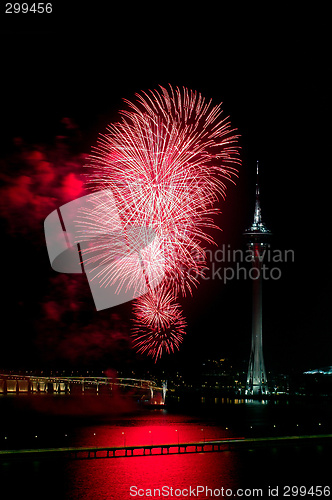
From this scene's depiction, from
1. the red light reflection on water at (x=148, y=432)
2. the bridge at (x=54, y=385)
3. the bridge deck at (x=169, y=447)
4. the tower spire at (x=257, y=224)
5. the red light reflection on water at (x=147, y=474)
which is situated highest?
the tower spire at (x=257, y=224)

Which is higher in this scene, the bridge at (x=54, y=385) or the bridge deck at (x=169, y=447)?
the bridge deck at (x=169, y=447)

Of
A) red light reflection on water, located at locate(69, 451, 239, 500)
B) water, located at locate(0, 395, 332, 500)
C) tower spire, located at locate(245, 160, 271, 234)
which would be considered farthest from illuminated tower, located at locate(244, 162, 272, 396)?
red light reflection on water, located at locate(69, 451, 239, 500)

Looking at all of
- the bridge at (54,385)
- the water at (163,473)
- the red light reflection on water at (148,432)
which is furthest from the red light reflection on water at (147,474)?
the bridge at (54,385)

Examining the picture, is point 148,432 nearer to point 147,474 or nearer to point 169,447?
point 169,447

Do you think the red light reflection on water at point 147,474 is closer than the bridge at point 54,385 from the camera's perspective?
Yes

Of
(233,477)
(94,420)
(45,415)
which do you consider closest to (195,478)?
(233,477)

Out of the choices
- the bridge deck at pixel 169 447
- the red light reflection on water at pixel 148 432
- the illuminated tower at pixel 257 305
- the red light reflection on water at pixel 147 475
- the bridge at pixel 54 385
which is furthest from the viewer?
the bridge at pixel 54 385

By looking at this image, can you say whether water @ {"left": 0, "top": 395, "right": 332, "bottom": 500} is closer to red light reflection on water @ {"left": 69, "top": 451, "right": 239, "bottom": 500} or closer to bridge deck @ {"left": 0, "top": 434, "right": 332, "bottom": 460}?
red light reflection on water @ {"left": 69, "top": 451, "right": 239, "bottom": 500}

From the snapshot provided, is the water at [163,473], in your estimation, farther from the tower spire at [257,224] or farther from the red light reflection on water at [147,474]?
the tower spire at [257,224]

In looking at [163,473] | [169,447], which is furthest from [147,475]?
[169,447]
